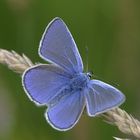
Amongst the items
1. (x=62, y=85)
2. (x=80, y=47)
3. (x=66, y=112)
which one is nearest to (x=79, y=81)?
(x=62, y=85)

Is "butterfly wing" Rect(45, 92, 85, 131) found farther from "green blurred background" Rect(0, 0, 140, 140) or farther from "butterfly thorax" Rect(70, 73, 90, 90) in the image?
"green blurred background" Rect(0, 0, 140, 140)

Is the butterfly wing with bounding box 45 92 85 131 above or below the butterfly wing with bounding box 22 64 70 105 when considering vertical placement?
below

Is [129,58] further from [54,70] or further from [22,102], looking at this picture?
[54,70]

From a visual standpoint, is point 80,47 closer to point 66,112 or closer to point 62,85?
point 62,85

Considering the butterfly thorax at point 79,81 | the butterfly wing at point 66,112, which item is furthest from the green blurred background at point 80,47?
the butterfly wing at point 66,112

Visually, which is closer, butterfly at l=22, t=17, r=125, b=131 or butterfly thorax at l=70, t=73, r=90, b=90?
butterfly at l=22, t=17, r=125, b=131

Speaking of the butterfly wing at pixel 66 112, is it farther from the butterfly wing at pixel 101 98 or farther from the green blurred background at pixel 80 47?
the green blurred background at pixel 80 47

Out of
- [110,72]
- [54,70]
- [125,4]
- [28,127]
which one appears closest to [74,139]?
[28,127]

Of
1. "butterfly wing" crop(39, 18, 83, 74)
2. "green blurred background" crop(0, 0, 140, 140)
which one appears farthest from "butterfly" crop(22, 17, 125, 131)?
"green blurred background" crop(0, 0, 140, 140)
